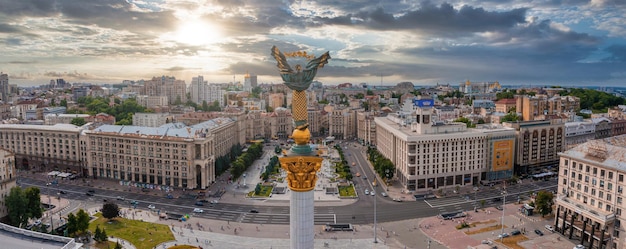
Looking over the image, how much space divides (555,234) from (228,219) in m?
52.0

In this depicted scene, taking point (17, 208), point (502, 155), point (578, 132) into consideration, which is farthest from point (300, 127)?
point (578, 132)

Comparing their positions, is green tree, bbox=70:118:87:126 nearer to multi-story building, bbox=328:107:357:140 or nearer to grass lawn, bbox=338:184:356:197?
multi-story building, bbox=328:107:357:140

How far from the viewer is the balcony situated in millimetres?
60513

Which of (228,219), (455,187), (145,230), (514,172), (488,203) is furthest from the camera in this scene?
(514,172)

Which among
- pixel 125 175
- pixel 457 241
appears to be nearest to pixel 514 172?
pixel 457 241

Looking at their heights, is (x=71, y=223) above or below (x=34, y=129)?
below

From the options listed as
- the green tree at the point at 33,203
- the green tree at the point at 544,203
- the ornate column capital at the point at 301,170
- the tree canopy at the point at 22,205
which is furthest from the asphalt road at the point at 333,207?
the ornate column capital at the point at 301,170

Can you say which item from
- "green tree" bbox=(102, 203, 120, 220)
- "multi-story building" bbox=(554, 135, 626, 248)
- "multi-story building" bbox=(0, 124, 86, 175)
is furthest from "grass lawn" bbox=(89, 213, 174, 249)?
"multi-story building" bbox=(554, 135, 626, 248)

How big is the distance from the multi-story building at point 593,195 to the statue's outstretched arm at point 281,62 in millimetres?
53589

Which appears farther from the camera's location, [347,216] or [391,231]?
[347,216]

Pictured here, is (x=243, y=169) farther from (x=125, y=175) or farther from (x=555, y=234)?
(x=555, y=234)

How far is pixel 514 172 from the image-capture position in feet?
340

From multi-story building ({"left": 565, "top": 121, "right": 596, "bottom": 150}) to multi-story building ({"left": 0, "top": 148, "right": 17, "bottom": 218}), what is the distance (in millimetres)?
120553

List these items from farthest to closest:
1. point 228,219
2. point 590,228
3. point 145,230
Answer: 1. point 228,219
2. point 145,230
3. point 590,228
